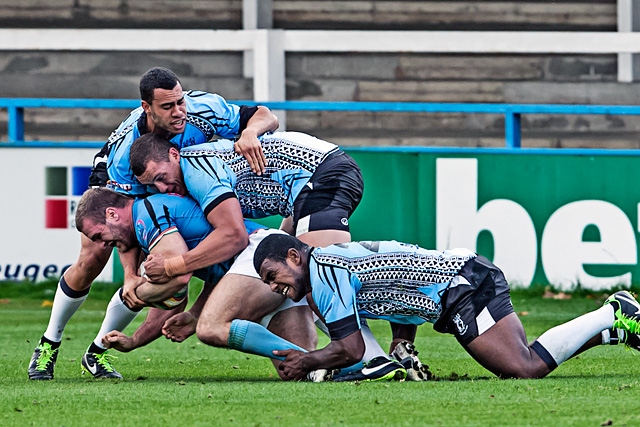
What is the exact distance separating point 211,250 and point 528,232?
4729 mm

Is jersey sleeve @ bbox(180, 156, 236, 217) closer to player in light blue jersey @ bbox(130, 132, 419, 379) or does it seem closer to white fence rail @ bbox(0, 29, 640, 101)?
player in light blue jersey @ bbox(130, 132, 419, 379)

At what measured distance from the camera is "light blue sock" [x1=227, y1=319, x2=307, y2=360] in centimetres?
Result: 642

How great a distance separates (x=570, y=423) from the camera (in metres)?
4.79

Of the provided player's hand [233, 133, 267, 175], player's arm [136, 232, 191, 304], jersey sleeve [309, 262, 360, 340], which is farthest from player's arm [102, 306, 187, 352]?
jersey sleeve [309, 262, 360, 340]

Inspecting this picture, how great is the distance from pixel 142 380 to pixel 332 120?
9016 millimetres

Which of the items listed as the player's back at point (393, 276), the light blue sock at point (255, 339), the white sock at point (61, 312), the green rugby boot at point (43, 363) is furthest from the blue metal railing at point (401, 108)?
the player's back at point (393, 276)

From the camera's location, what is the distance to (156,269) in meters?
6.49

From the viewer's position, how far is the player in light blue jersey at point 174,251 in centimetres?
653

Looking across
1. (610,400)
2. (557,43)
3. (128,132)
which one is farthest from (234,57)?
(610,400)

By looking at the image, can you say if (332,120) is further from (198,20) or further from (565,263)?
(565,263)

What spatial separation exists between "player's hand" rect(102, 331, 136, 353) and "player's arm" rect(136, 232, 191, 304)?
0.26 meters

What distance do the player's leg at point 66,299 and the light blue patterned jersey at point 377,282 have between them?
4.65ft

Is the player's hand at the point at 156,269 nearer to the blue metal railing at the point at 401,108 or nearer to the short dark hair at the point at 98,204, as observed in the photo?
the short dark hair at the point at 98,204

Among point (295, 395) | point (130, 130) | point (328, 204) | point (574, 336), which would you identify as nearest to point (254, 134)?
point (328, 204)
